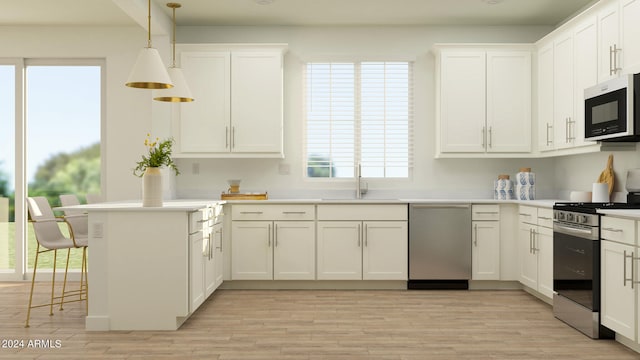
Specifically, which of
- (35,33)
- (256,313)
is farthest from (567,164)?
(35,33)

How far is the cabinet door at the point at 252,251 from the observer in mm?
5234

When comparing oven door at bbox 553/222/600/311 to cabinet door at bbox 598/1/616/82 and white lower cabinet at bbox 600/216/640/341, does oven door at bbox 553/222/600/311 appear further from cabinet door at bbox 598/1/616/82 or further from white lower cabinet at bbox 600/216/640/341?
cabinet door at bbox 598/1/616/82

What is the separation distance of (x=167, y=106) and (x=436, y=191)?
9.95ft

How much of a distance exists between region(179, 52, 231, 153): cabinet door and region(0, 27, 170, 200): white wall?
0.54 meters

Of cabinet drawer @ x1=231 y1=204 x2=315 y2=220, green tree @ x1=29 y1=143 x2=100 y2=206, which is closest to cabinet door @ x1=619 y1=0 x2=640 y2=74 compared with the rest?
cabinet drawer @ x1=231 y1=204 x2=315 y2=220

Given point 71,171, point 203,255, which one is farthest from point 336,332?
point 71,171

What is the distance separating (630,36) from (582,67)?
0.69 m

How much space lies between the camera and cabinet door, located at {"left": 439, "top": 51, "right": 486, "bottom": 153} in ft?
18.0

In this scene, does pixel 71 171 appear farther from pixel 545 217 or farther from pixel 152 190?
pixel 545 217

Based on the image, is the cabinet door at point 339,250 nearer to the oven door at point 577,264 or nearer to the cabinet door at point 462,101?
the cabinet door at point 462,101

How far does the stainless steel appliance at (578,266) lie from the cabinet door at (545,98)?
1338mm

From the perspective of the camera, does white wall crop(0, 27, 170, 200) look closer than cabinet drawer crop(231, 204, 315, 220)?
No

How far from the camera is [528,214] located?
493 centimetres

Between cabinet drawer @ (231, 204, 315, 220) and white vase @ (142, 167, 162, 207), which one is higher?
white vase @ (142, 167, 162, 207)
